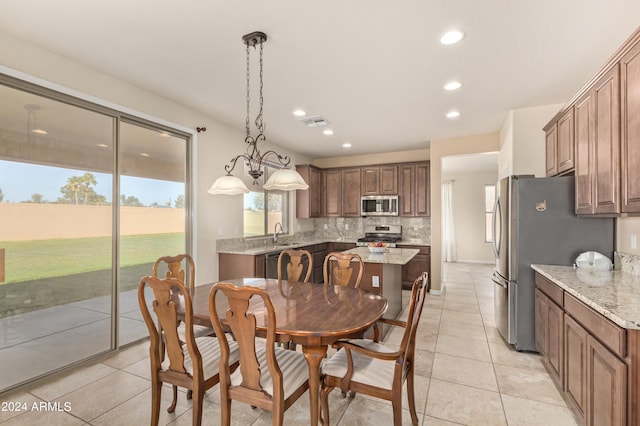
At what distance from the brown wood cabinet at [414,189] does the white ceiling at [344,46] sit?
6.69ft

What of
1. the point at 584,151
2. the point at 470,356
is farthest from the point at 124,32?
the point at 470,356

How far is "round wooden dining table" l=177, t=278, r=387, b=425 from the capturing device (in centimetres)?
160

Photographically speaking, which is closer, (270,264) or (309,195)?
(270,264)

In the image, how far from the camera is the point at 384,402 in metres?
2.24

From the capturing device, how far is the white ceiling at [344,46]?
200 centimetres

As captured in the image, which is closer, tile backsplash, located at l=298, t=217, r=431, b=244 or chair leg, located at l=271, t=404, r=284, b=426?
chair leg, located at l=271, t=404, r=284, b=426

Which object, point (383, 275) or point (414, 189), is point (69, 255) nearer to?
point (383, 275)

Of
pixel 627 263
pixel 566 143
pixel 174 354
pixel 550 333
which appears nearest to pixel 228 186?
pixel 174 354

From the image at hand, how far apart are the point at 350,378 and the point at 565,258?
2411 mm

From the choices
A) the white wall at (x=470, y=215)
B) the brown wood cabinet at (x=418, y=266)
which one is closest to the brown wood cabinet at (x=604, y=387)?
the brown wood cabinet at (x=418, y=266)

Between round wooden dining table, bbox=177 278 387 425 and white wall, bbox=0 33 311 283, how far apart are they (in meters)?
1.57

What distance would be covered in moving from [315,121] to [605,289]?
3.54 m

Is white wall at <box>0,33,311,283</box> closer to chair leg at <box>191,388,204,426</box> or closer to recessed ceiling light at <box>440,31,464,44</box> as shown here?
chair leg at <box>191,388,204,426</box>

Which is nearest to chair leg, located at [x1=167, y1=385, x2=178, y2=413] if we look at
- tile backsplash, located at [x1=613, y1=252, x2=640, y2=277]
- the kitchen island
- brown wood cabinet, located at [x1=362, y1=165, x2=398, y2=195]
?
the kitchen island
